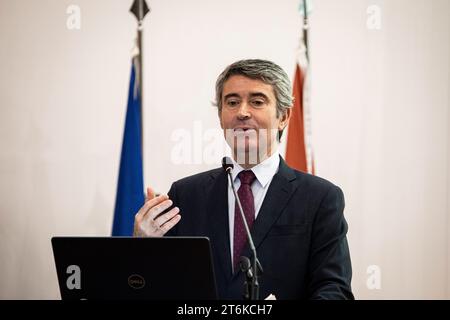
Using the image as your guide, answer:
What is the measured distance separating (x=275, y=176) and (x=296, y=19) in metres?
2.03

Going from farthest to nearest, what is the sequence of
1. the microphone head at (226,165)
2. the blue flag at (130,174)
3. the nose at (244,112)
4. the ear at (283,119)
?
the blue flag at (130,174)
the ear at (283,119)
the nose at (244,112)
the microphone head at (226,165)

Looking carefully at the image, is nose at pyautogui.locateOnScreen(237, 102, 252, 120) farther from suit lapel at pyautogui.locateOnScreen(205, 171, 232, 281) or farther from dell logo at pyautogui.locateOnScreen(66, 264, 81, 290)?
dell logo at pyautogui.locateOnScreen(66, 264, 81, 290)

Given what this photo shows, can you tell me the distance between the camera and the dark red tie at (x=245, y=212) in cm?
202

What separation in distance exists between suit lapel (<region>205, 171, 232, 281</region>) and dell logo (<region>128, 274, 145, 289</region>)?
458 mm

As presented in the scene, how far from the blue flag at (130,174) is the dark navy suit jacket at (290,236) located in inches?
58.7

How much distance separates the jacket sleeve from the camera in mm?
1841

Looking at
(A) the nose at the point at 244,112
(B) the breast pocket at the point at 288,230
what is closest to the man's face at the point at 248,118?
(A) the nose at the point at 244,112

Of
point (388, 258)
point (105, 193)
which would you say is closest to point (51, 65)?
point (105, 193)

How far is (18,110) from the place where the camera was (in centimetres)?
396

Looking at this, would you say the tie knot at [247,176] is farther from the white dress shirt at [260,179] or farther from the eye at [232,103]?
the eye at [232,103]

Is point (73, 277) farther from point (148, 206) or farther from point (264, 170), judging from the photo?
point (264, 170)

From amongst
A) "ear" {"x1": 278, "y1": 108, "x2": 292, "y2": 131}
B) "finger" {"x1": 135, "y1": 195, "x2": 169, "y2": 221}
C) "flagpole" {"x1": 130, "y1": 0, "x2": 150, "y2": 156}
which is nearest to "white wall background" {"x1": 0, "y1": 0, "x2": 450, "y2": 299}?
"flagpole" {"x1": 130, "y1": 0, "x2": 150, "y2": 156}

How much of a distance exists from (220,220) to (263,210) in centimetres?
16

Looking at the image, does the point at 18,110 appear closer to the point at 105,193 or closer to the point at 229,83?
the point at 105,193
